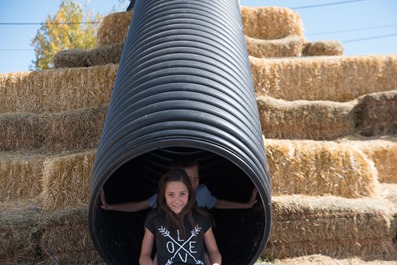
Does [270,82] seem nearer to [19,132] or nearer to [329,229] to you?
[329,229]

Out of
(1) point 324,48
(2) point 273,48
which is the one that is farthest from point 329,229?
(1) point 324,48

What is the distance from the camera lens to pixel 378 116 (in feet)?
24.5

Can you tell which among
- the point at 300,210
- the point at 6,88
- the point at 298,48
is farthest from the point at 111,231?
the point at 298,48

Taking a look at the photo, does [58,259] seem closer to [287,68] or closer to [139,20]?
[139,20]

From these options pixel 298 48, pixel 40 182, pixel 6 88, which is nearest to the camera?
pixel 40 182

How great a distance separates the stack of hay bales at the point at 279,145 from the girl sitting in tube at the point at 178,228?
69.4 inches

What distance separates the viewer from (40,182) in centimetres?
601

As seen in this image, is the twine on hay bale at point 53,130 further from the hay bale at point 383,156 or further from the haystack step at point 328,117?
the hay bale at point 383,156

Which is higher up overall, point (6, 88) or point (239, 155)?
point (6, 88)

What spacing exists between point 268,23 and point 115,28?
120 inches

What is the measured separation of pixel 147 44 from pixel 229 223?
58.7 inches

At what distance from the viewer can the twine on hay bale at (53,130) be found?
21.4ft

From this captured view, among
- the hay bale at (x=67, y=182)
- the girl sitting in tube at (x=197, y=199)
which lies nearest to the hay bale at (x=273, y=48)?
the hay bale at (x=67, y=182)

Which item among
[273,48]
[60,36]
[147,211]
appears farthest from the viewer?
[60,36]
